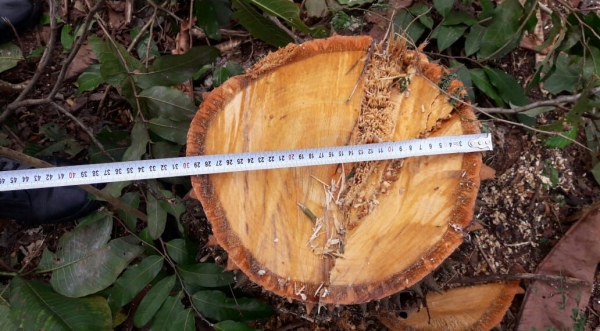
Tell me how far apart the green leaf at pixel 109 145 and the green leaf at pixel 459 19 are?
1539mm

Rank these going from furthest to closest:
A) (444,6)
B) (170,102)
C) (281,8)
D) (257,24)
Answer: (444,6), (257,24), (170,102), (281,8)

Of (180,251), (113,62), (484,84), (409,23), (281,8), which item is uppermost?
(281,8)

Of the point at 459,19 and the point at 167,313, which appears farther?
the point at 459,19

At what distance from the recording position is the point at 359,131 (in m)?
1.52

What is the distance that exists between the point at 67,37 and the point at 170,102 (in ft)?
3.47

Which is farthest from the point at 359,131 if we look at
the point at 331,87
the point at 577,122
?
the point at 577,122

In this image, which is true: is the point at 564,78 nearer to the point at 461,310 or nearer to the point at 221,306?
the point at 461,310

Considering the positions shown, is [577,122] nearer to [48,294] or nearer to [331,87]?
[331,87]

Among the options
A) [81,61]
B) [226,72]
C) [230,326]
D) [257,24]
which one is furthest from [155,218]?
[81,61]

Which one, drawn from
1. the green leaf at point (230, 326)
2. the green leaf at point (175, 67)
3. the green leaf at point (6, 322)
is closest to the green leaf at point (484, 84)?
the green leaf at point (175, 67)

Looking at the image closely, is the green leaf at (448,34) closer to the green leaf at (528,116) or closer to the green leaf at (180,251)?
the green leaf at (528,116)

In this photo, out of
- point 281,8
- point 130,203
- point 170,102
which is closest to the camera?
point 281,8

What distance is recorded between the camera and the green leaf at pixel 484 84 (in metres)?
2.15

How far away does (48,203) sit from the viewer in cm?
213
